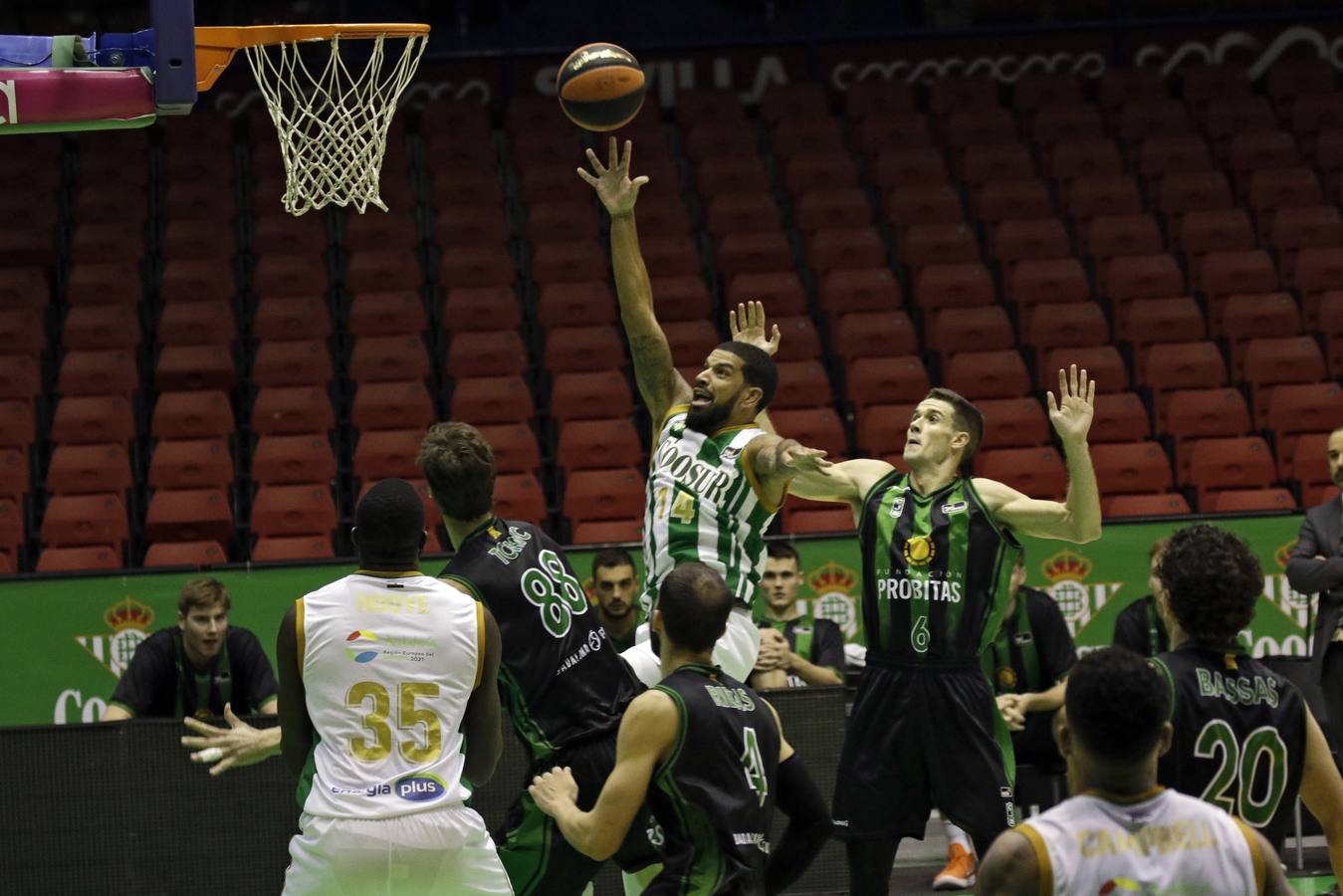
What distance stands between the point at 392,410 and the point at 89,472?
2.11 meters

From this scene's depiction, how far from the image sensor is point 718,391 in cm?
637

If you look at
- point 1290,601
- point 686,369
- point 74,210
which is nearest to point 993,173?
point 686,369

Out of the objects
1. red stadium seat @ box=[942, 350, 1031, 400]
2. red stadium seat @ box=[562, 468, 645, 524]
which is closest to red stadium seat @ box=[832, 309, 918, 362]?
red stadium seat @ box=[942, 350, 1031, 400]

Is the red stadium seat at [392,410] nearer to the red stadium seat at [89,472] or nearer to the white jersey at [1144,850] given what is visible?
the red stadium seat at [89,472]

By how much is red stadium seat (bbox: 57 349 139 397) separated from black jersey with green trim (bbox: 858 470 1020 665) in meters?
8.19

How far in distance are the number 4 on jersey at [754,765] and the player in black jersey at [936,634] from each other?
4.90ft

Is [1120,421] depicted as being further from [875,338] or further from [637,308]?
[637,308]

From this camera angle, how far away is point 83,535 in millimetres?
11383

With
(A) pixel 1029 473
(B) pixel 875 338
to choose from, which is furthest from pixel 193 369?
(A) pixel 1029 473

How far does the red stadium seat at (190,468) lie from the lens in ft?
38.9

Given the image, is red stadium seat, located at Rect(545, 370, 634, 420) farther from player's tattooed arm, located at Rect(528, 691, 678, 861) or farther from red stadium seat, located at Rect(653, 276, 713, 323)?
player's tattooed arm, located at Rect(528, 691, 678, 861)

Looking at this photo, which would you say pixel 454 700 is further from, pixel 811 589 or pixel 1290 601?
pixel 1290 601

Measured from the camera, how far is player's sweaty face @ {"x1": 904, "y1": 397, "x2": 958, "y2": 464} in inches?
244

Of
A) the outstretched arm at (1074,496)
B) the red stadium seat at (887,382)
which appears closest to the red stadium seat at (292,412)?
the red stadium seat at (887,382)
